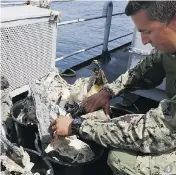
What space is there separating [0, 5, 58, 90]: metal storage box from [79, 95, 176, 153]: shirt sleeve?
3.44ft

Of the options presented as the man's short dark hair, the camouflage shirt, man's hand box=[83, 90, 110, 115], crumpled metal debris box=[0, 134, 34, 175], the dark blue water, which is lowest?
the dark blue water

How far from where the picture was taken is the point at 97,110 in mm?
2350

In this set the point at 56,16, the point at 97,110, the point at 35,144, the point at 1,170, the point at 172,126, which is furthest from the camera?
the point at 56,16

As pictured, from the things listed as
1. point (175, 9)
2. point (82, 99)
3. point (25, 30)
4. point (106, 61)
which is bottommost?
point (106, 61)

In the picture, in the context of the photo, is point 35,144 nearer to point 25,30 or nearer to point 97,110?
point 97,110

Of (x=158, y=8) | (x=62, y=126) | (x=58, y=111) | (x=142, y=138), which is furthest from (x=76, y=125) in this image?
(x=158, y=8)

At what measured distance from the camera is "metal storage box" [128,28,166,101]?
10.5 feet

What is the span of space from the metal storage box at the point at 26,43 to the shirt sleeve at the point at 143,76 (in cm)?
76

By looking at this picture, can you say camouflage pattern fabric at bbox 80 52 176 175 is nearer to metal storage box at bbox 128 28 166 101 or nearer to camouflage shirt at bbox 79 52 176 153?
camouflage shirt at bbox 79 52 176 153

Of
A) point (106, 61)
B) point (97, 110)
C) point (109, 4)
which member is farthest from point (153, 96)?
point (109, 4)

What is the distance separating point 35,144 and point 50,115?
222mm

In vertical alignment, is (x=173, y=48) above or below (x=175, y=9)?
below

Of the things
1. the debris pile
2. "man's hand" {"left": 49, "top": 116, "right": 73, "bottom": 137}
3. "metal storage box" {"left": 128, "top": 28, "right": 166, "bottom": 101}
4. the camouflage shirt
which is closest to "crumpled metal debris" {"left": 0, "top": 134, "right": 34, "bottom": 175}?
the debris pile

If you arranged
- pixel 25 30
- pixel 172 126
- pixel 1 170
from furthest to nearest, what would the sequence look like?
pixel 25 30, pixel 1 170, pixel 172 126
